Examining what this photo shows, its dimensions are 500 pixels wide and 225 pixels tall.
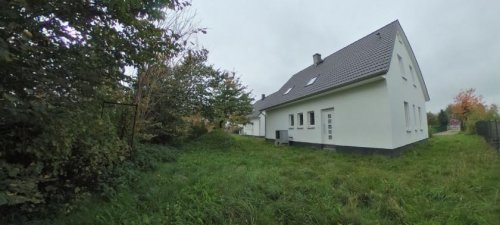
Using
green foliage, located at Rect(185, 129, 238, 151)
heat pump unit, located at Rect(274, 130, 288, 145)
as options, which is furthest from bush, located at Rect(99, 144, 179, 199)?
heat pump unit, located at Rect(274, 130, 288, 145)

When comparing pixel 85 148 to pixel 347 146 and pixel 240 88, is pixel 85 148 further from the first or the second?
pixel 240 88

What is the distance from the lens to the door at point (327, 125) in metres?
12.5

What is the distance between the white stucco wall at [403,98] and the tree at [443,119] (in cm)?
3373

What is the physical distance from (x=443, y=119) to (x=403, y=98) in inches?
1577

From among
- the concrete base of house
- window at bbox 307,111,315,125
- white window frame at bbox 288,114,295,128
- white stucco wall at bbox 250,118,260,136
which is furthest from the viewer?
white stucco wall at bbox 250,118,260,136

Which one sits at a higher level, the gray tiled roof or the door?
the gray tiled roof

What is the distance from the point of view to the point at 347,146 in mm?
11250

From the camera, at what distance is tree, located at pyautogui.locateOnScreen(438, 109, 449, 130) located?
1679 inches

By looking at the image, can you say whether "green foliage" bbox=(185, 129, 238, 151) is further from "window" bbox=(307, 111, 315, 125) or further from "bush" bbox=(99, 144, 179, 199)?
"bush" bbox=(99, 144, 179, 199)

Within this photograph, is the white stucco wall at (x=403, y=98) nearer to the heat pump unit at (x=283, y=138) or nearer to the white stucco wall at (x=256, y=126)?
the heat pump unit at (x=283, y=138)

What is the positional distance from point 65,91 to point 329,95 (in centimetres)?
1095

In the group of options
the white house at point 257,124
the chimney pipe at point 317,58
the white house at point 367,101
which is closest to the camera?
the white house at point 367,101

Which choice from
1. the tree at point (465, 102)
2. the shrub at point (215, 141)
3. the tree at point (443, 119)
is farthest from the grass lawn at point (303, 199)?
the tree at point (443, 119)

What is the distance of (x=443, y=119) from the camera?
4325cm
